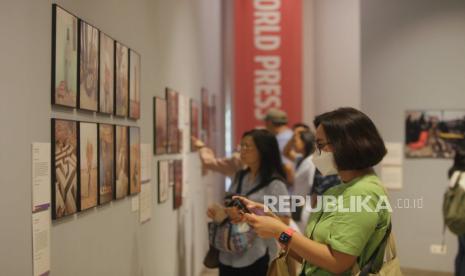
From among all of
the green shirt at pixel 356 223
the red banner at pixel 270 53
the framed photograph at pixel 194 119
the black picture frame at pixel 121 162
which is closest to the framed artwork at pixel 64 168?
the black picture frame at pixel 121 162

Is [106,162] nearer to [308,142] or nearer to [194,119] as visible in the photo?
[194,119]

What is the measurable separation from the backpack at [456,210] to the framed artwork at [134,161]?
2826mm

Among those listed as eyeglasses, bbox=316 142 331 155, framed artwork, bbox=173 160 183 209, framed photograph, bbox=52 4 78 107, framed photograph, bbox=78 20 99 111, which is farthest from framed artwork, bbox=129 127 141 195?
eyeglasses, bbox=316 142 331 155

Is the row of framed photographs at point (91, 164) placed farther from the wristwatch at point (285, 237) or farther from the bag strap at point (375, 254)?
the bag strap at point (375, 254)

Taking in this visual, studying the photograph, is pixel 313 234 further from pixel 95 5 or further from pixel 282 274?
pixel 95 5

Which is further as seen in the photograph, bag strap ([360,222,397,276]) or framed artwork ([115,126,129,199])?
framed artwork ([115,126,129,199])

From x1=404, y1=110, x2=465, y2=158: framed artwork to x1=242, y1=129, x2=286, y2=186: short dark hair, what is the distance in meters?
3.59

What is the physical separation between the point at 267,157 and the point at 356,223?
173cm

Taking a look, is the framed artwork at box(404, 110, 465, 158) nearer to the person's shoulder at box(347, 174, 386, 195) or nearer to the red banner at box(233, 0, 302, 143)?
the red banner at box(233, 0, 302, 143)

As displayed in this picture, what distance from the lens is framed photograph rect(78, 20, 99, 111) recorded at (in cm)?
243

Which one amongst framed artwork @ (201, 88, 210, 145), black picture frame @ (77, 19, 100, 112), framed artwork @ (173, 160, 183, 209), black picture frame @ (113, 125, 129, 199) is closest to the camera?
black picture frame @ (77, 19, 100, 112)

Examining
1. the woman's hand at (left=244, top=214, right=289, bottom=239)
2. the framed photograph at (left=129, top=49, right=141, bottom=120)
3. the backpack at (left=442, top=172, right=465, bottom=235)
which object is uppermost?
the framed photograph at (left=129, top=49, right=141, bottom=120)

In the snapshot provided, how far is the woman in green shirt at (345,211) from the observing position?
195cm

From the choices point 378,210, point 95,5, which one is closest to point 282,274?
point 378,210
